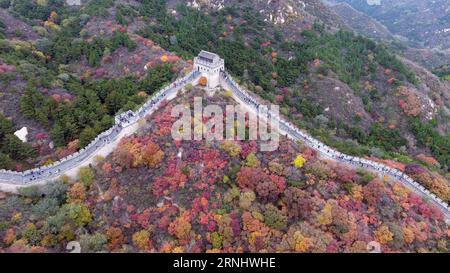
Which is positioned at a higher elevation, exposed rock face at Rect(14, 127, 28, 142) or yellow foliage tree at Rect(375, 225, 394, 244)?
exposed rock face at Rect(14, 127, 28, 142)

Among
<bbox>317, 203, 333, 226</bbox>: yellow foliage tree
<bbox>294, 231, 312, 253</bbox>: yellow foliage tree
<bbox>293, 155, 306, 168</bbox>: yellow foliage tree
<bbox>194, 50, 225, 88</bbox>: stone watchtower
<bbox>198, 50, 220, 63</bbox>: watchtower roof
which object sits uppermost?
<bbox>198, 50, 220, 63</bbox>: watchtower roof

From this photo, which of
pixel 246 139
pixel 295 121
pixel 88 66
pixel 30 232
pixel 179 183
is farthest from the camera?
pixel 88 66

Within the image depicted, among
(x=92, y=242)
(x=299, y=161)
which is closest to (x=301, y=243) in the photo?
(x=299, y=161)

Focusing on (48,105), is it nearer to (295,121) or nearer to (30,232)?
(30,232)

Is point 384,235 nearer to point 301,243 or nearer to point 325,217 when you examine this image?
point 325,217

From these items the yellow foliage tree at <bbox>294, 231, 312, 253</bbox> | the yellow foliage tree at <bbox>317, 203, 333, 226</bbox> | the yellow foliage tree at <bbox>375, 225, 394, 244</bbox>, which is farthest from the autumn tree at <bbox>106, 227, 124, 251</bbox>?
the yellow foliage tree at <bbox>375, 225, 394, 244</bbox>

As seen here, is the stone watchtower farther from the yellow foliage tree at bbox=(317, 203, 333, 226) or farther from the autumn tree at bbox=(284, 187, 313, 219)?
the yellow foliage tree at bbox=(317, 203, 333, 226)

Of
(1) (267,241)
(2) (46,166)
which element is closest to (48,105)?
(2) (46,166)
